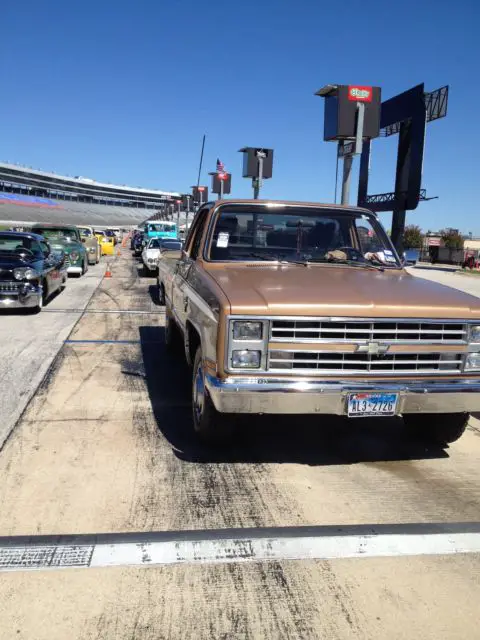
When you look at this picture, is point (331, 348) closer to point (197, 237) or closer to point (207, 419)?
point (207, 419)

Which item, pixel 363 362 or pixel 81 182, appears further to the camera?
pixel 81 182

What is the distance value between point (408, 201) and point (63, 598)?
107 feet

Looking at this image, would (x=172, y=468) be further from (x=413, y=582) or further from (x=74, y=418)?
(x=413, y=582)

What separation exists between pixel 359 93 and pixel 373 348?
7953mm

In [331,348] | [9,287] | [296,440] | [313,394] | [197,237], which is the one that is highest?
[197,237]

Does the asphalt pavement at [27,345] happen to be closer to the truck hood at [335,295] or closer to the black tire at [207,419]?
the black tire at [207,419]

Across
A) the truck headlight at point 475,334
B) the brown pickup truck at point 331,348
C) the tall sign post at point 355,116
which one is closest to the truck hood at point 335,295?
the brown pickup truck at point 331,348

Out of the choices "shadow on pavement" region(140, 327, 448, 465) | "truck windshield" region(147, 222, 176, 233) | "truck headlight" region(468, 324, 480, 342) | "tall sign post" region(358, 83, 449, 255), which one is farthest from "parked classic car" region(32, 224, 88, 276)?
"tall sign post" region(358, 83, 449, 255)

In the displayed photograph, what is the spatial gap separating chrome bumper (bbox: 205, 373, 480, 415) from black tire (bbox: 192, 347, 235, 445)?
33cm

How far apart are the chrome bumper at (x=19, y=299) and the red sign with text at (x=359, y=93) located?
694 cm

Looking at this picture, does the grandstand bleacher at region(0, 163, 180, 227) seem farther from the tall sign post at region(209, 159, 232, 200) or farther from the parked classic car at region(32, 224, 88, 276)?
the tall sign post at region(209, 159, 232, 200)

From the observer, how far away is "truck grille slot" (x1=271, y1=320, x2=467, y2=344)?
3754mm

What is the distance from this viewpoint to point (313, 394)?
12.4 ft

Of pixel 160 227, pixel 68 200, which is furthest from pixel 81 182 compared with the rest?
pixel 160 227
